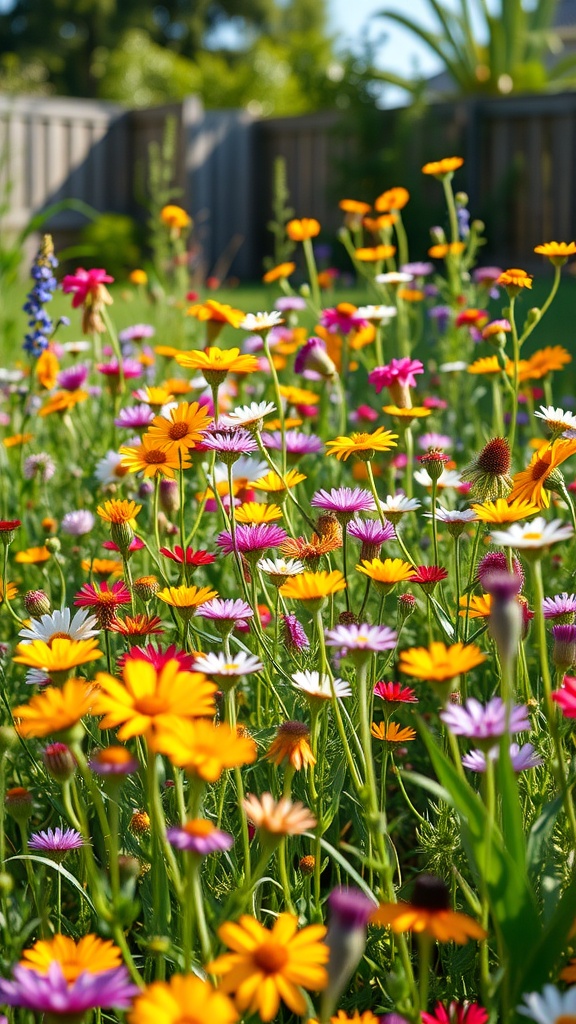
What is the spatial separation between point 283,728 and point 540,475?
0.42 m

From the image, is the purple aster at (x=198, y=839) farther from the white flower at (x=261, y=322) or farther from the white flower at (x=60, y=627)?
the white flower at (x=261, y=322)

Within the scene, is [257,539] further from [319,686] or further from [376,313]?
[376,313]

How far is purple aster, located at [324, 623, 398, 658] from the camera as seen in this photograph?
90cm

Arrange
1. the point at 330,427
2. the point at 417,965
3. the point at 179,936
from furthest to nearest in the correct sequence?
the point at 330,427 < the point at 417,965 < the point at 179,936

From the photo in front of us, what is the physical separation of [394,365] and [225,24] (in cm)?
3240

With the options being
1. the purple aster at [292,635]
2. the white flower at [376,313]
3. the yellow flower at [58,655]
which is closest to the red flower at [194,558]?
the purple aster at [292,635]

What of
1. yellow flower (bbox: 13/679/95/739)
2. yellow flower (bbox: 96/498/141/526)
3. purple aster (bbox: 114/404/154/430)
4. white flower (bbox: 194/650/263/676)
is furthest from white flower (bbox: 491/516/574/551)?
purple aster (bbox: 114/404/154/430)

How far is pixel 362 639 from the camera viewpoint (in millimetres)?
932

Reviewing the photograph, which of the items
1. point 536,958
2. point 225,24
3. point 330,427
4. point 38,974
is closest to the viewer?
point 38,974

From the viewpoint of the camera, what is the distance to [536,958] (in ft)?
2.64

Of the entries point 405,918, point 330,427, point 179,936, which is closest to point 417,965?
point 179,936

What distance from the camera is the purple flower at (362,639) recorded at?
0.90 m

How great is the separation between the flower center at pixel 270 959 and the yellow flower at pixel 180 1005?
6 centimetres

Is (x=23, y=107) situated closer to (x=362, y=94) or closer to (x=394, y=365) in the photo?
(x=362, y=94)
